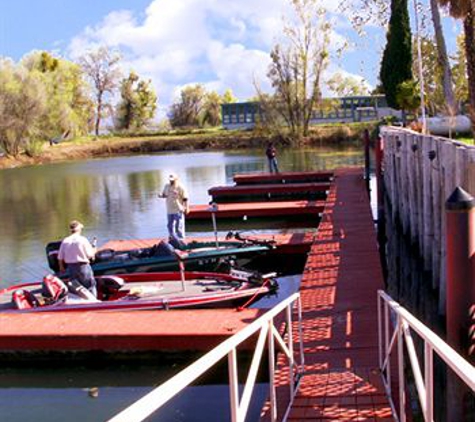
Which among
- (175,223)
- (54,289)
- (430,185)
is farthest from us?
(175,223)

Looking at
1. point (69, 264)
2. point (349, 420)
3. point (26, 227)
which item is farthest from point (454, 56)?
point (349, 420)

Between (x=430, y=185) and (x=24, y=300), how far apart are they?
7.29 m

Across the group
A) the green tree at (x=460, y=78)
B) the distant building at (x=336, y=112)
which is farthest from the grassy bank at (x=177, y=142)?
the green tree at (x=460, y=78)

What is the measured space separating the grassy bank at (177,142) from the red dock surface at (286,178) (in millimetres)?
33717

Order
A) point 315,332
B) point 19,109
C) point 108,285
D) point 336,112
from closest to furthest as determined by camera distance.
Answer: point 315,332
point 108,285
point 19,109
point 336,112

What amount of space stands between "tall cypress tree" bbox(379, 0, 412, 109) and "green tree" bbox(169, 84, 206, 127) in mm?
72409

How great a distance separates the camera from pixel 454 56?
3772 cm

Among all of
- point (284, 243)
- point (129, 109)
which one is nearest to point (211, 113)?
point (129, 109)

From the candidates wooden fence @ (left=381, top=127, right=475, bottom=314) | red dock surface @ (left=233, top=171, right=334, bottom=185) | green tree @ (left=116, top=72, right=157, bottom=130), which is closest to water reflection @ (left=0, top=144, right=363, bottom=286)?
red dock surface @ (left=233, top=171, right=334, bottom=185)

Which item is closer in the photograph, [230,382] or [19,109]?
[230,382]

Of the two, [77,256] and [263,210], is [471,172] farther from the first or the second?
[263,210]

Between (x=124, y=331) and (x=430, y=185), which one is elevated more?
(x=430, y=185)

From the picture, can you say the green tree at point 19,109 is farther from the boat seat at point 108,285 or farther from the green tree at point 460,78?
the boat seat at point 108,285

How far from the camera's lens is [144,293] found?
10.9 meters
